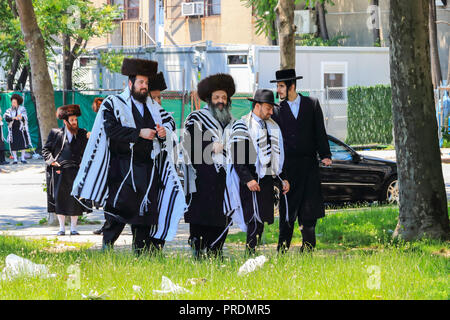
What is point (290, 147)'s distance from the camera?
8977 millimetres

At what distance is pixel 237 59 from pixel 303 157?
22.5m

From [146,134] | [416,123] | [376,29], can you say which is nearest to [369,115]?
[376,29]

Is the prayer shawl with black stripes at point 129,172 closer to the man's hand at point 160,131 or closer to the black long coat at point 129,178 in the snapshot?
the black long coat at point 129,178

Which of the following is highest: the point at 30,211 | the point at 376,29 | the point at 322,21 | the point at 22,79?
the point at 322,21

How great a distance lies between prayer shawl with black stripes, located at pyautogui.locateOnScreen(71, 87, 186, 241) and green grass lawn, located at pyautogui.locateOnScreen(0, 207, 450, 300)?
1.31 feet

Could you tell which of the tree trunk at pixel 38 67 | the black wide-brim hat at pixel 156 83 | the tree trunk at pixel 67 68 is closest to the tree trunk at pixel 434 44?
the tree trunk at pixel 67 68

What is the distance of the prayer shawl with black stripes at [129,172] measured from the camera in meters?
8.28

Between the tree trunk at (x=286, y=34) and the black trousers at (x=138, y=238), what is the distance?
6.57 m

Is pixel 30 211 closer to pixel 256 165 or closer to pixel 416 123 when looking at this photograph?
pixel 256 165

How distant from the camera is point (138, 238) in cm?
848

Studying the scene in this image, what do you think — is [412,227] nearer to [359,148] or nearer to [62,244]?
[62,244]

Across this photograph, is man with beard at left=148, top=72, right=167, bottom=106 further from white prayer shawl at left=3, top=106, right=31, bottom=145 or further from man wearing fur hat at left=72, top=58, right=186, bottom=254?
white prayer shawl at left=3, top=106, right=31, bottom=145
